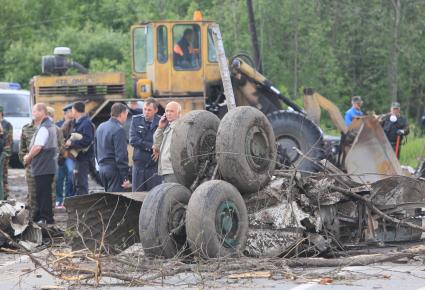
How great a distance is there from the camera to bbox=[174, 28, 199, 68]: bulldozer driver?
2177 centimetres

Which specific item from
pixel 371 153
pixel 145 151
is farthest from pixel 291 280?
pixel 371 153

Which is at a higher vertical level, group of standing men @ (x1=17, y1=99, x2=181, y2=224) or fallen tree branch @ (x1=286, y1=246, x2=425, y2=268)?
group of standing men @ (x1=17, y1=99, x2=181, y2=224)

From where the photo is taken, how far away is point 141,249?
1140 centimetres

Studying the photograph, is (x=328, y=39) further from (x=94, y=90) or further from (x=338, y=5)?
(x=94, y=90)

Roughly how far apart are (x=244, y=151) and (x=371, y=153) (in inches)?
326

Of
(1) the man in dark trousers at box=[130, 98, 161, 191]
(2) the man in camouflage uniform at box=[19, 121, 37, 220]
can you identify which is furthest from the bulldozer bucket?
(2) the man in camouflage uniform at box=[19, 121, 37, 220]

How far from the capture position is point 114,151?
579 inches

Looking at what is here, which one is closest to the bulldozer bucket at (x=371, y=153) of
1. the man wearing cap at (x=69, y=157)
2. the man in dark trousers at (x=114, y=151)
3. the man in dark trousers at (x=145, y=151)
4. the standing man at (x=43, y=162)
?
the man wearing cap at (x=69, y=157)

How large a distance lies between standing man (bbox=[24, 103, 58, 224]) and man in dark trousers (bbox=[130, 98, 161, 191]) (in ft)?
4.03

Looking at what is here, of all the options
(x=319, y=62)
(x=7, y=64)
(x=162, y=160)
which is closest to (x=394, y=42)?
(x=319, y=62)

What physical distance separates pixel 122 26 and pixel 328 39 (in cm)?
1268

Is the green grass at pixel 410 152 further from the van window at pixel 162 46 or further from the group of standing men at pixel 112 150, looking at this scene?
the group of standing men at pixel 112 150

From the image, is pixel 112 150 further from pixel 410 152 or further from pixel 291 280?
pixel 410 152

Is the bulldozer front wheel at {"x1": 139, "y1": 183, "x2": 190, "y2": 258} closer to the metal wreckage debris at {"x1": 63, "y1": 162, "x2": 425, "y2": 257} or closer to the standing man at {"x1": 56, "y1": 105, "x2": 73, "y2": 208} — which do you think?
the metal wreckage debris at {"x1": 63, "y1": 162, "x2": 425, "y2": 257}
